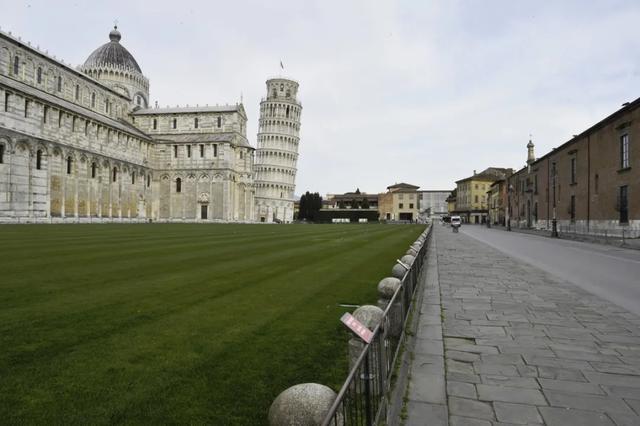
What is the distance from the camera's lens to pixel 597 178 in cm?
3547

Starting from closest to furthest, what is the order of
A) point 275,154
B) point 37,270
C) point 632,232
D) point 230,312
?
point 230,312 → point 37,270 → point 632,232 → point 275,154

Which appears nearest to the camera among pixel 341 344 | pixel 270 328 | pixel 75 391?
pixel 75 391

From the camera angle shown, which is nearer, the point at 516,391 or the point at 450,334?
the point at 516,391

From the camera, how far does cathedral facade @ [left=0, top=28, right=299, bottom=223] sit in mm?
44500

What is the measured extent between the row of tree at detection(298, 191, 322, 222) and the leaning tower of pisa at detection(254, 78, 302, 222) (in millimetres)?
4554

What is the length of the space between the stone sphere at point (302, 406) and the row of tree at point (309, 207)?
9882 centimetres

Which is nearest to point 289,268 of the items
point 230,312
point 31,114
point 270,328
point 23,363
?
point 230,312

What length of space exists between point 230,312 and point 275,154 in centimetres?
9878

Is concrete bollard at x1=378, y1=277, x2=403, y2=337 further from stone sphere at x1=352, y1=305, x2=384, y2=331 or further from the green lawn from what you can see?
the green lawn

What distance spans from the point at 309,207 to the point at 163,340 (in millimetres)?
96432

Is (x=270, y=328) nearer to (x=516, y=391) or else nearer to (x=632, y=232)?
(x=516, y=391)

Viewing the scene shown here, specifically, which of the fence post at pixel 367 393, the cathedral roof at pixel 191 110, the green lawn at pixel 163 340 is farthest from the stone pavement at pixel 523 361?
the cathedral roof at pixel 191 110

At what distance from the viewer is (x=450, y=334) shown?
6.42 m

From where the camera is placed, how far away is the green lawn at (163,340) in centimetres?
388
